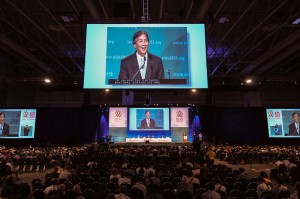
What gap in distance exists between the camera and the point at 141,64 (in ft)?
33.9

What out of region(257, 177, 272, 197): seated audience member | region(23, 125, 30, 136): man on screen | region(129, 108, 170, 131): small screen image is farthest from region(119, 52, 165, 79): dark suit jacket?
region(23, 125, 30, 136): man on screen

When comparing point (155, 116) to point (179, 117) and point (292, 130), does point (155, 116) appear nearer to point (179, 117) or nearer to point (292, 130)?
point (179, 117)

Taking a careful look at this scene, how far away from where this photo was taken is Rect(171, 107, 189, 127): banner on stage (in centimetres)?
2780

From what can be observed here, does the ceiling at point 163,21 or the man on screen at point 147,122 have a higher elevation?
the ceiling at point 163,21

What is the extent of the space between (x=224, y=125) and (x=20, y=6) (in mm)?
25105

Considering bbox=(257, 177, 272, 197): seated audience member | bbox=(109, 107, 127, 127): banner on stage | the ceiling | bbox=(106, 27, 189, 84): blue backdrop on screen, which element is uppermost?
the ceiling

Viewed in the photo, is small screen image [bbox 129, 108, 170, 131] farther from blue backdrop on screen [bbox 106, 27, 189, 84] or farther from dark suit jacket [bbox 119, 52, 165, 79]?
dark suit jacket [bbox 119, 52, 165, 79]

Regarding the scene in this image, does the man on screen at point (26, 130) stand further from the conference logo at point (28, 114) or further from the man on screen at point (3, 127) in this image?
the man on screen at point (3, 127)

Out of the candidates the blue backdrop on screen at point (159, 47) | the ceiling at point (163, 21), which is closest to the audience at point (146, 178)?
the blue backdrop on screen at point (159, 47)

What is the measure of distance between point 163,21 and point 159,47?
3.55 ft

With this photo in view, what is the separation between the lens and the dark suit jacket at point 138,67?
1023 centimetres

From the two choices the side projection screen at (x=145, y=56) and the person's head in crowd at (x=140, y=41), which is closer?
the side projection screen at (x=145, y=56)

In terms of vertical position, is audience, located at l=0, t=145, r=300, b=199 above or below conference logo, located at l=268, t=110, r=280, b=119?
below

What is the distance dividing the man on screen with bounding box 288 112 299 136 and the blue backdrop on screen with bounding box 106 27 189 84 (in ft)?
72.2
